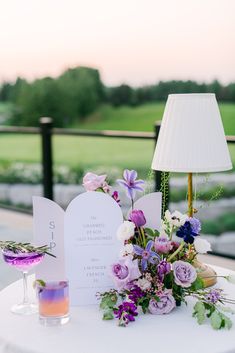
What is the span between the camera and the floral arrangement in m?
1.44

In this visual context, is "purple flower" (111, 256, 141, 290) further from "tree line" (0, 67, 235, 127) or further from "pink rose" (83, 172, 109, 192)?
"tree line" (0, 67, 235, 127)

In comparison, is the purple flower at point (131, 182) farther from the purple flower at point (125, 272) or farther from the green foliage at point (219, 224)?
→ the green foliage at point (219, 224)

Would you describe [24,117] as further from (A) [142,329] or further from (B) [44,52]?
(A) [142,329]

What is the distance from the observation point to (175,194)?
15172mm

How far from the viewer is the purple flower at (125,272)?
1452 mm

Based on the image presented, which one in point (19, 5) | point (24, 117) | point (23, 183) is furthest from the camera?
point (24, 117)

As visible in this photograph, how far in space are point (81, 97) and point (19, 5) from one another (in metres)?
5.27

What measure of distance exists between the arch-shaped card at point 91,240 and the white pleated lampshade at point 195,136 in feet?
0.73

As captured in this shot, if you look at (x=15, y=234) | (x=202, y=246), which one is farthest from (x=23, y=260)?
(x=15, y=234)

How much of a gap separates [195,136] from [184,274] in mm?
381

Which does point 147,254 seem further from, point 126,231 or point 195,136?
point 195,136

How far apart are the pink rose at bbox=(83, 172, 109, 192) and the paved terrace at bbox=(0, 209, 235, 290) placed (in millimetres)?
1905

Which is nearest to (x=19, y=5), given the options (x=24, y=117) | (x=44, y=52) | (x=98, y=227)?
(x=44, y=52)

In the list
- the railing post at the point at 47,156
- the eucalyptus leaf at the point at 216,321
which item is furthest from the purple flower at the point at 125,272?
the railing post at the point at 47,156
